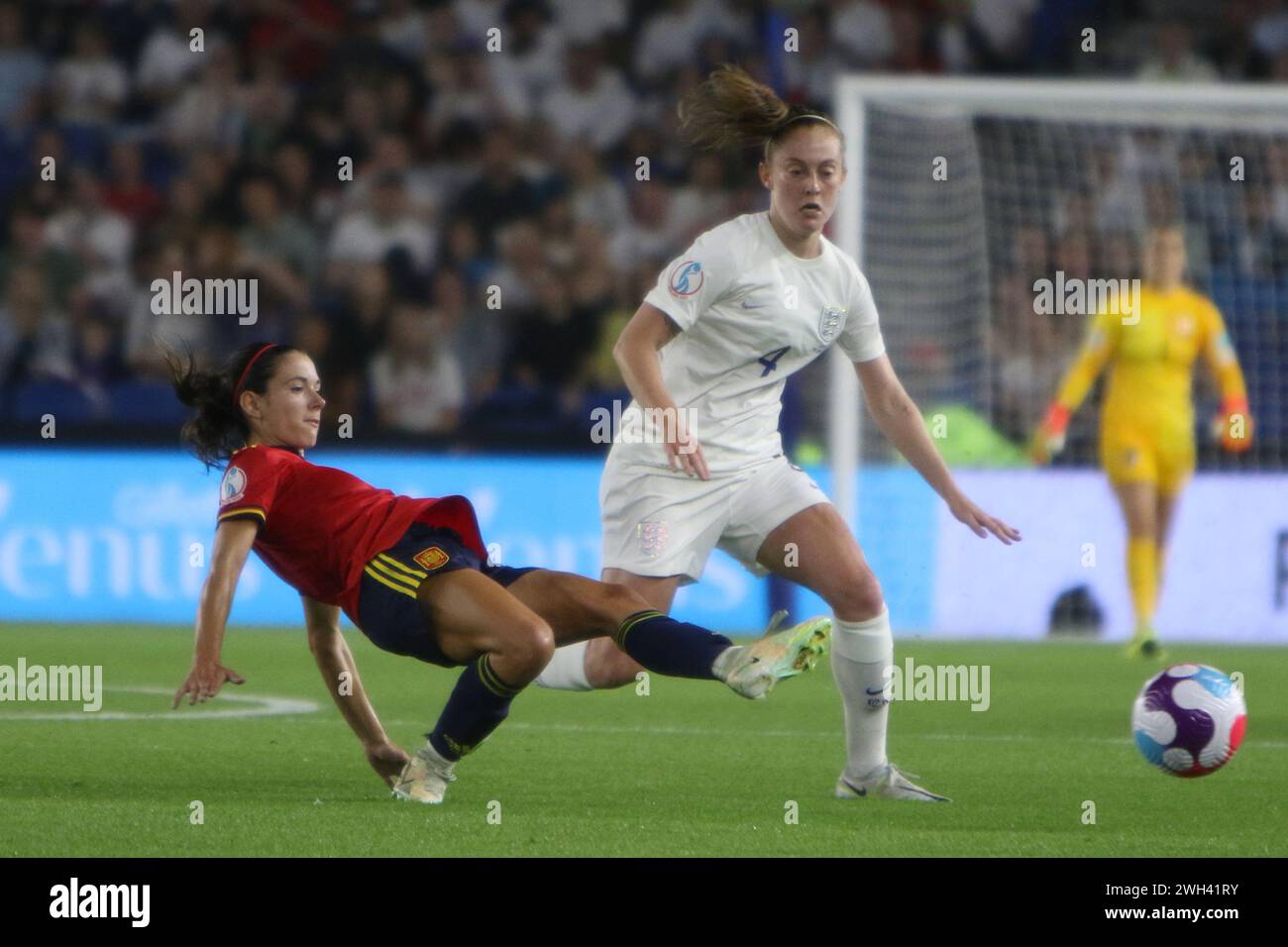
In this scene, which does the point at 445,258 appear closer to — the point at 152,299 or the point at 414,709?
the point at 152,299

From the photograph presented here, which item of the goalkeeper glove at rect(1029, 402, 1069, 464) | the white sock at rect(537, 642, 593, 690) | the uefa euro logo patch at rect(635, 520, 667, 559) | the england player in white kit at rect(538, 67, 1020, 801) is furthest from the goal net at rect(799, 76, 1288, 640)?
the uefa euro logo patch at rect(635, 520, 667, 559)

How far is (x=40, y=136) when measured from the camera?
14281mm

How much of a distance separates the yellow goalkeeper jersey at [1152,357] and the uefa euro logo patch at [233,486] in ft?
21.6

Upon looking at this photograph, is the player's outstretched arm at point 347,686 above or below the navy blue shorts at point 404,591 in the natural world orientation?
below

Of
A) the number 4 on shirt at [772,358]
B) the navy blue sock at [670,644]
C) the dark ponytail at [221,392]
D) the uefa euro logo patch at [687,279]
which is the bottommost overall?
the navy blue sock at [670,644]

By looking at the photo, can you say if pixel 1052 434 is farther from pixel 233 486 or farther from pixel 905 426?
pixel 233 486

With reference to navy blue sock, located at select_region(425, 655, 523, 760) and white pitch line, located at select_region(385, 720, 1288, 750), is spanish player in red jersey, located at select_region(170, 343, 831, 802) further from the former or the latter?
white pitch line, located at select_region(385, 720, 1288, 750)

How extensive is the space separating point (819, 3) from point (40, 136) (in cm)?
557

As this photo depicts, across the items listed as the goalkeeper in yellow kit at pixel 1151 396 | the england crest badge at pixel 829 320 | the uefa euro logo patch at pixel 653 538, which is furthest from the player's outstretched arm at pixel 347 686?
the goalkeeper in yellow kit at pixel 1151 396

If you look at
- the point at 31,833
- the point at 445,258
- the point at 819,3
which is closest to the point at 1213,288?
the point at 819,3

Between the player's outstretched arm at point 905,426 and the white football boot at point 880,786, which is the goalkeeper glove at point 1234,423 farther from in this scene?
the white football boot at point 880,786

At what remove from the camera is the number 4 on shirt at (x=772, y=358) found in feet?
19.2

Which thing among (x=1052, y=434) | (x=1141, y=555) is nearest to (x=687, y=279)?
(x=1052, y=434)

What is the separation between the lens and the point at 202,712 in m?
7.56
